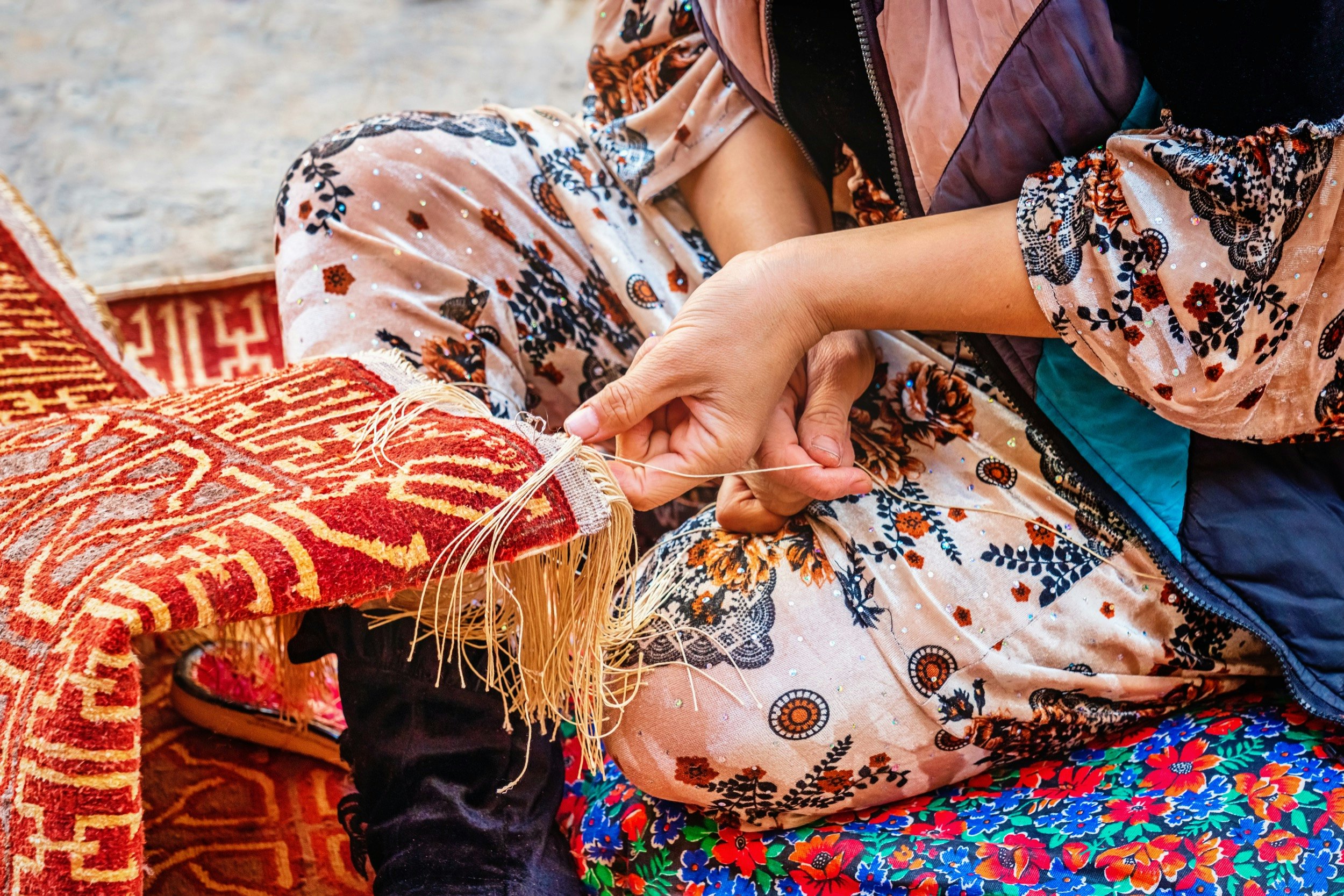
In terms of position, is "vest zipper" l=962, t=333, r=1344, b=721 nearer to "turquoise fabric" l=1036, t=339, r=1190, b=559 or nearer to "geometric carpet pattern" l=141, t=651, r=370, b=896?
"turquoise fabric" l=1036, t=339, r=1190, b=559

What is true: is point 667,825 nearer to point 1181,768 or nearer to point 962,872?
point 962,872

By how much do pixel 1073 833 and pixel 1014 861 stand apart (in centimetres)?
5

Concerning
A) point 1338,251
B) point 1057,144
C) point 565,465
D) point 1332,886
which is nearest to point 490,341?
point 565,465

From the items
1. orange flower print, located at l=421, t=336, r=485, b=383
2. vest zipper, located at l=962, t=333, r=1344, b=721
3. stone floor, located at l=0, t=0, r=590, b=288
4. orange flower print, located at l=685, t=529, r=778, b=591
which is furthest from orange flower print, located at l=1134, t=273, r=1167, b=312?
stone floor, located at l=0, t=0, r=590, b=288

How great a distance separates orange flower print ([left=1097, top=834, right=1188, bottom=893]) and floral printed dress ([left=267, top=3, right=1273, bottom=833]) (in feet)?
0.36

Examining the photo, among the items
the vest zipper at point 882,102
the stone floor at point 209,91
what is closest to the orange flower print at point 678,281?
the vest zipper at point 882,102

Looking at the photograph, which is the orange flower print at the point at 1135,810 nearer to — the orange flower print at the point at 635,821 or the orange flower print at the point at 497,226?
the orange flower print at the point at 635,821

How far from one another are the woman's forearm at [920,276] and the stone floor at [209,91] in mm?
1464

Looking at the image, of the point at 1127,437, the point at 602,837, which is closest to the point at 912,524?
the point at 1127,437

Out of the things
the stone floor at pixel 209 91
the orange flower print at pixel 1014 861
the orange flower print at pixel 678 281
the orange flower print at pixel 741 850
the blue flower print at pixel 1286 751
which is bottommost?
the orange flower print at pixel 741 850

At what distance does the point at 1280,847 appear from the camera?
27.9 inches

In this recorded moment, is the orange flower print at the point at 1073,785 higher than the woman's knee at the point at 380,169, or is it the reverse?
the woman's knee at the point at 380,169

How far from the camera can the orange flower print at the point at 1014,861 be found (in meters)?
0.73

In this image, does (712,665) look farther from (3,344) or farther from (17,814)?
(3,344)
